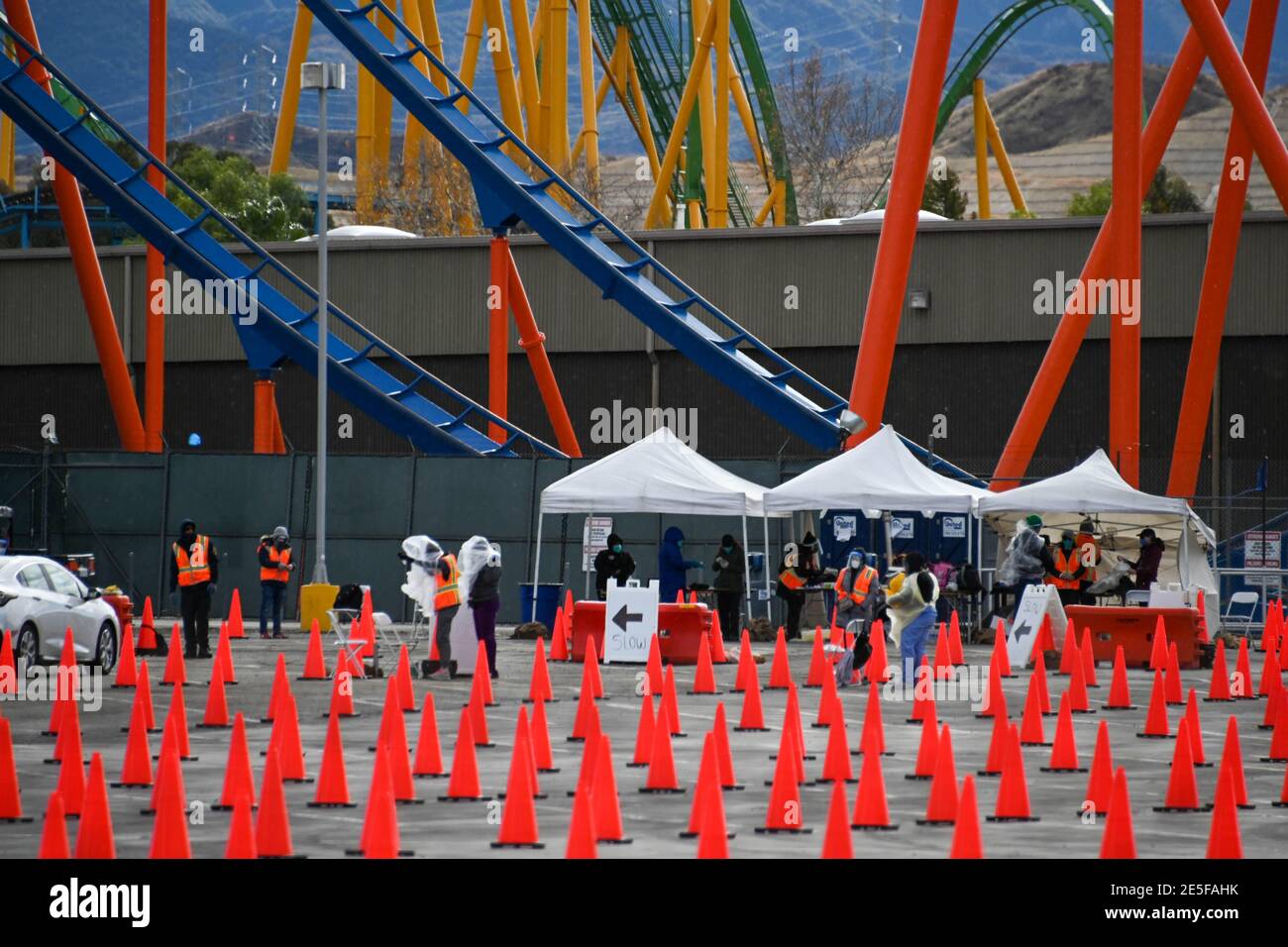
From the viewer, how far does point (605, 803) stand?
11898mm

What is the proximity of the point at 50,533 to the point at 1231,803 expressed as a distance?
2815cm

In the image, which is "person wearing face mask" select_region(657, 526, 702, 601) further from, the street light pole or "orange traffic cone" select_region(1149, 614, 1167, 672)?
"orange traffic cone" select_region(1149, 614, 1167, 672)

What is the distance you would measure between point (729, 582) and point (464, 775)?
1649 centimetres

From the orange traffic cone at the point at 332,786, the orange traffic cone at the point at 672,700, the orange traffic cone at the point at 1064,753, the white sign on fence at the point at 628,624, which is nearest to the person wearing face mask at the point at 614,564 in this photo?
the white sign on fence at the point at 628,624

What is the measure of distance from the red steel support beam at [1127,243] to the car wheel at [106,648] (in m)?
16.4

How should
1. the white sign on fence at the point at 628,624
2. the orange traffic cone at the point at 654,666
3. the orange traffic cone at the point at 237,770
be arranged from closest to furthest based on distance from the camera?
the orange traffic cone at the point at 237,770 → the orange traffic cone at the point at 654,666 → the white sign on fence at the point at 628,624

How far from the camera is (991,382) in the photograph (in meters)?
45.6

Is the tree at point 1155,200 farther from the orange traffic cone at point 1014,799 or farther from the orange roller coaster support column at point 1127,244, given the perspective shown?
the orange traffic cone at point 1014,799

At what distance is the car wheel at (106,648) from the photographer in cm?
2303

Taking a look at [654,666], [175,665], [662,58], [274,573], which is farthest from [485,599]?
[662,58]

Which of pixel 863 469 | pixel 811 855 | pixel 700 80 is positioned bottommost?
pixel 811 855

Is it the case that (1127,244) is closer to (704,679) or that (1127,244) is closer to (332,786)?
(704,679)

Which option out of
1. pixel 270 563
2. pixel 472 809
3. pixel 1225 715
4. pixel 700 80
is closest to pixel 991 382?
pixel 700 80
